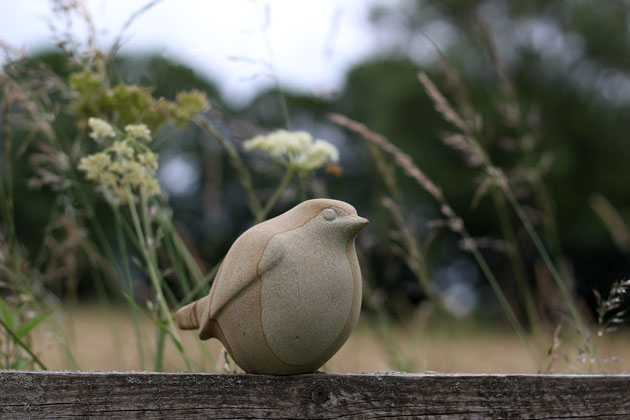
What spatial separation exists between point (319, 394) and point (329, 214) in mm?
374

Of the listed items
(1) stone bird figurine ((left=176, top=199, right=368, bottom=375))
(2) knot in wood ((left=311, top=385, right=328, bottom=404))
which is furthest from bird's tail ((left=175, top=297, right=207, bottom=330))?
(2) knot in wood ((left=311, top=385, right=328, bottom=404))

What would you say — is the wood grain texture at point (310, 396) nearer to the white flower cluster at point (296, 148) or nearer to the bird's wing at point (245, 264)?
the bird's wing at point (245, 264)

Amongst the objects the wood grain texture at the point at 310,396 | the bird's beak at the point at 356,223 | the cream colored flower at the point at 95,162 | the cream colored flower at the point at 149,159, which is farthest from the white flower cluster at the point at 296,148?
the wood grain texture at the point at 310,396

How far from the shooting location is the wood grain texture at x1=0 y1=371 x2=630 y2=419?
3.84 feet

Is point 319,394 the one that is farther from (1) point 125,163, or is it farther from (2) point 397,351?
(2) point 397,351

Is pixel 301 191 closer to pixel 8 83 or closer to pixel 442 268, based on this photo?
pixel 8 83

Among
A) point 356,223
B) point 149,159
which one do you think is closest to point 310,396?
point 356,223

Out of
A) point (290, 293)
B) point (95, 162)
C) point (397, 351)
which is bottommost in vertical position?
point (397, 351)

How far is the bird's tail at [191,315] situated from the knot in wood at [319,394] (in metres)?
0.30

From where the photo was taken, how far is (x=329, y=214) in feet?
4.06

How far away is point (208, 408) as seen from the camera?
1.20m

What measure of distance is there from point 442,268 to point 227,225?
20.9 ft

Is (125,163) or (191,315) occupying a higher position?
(125,163)

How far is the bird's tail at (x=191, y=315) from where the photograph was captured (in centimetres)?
132
